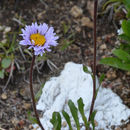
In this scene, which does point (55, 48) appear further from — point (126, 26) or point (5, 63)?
point (126, 26)

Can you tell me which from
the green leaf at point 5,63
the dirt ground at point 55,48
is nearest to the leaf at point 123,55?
the dirt ground at point 55,48

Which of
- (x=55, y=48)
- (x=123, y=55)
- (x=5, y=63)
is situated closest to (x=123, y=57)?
(x=123, y=55)

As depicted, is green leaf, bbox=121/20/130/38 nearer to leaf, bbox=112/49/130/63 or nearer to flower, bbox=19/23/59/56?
leaf, bbox=112/49/130/63

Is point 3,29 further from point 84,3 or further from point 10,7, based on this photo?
point 84,3

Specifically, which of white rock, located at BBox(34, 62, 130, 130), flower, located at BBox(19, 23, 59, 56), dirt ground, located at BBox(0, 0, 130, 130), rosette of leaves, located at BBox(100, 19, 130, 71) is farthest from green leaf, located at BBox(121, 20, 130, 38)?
flower, located at BBox(19, 23, 59, 56)

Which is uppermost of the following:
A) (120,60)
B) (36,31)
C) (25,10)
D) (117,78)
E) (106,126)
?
(25,10)

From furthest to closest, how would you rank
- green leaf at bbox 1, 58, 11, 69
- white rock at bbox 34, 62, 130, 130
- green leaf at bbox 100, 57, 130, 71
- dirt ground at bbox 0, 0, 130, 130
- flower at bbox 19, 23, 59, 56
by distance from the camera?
green leaf at bbox 1, 58, 11, 69
dirt ground at bbox 0, 0, 130, 130
white rock at bbox 34, 62, 130, 130
green leaf at bbox 100, 57, 130, 71
flower at bbox 19, 23, 59, 56

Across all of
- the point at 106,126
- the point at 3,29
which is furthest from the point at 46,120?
the point at 3,29
